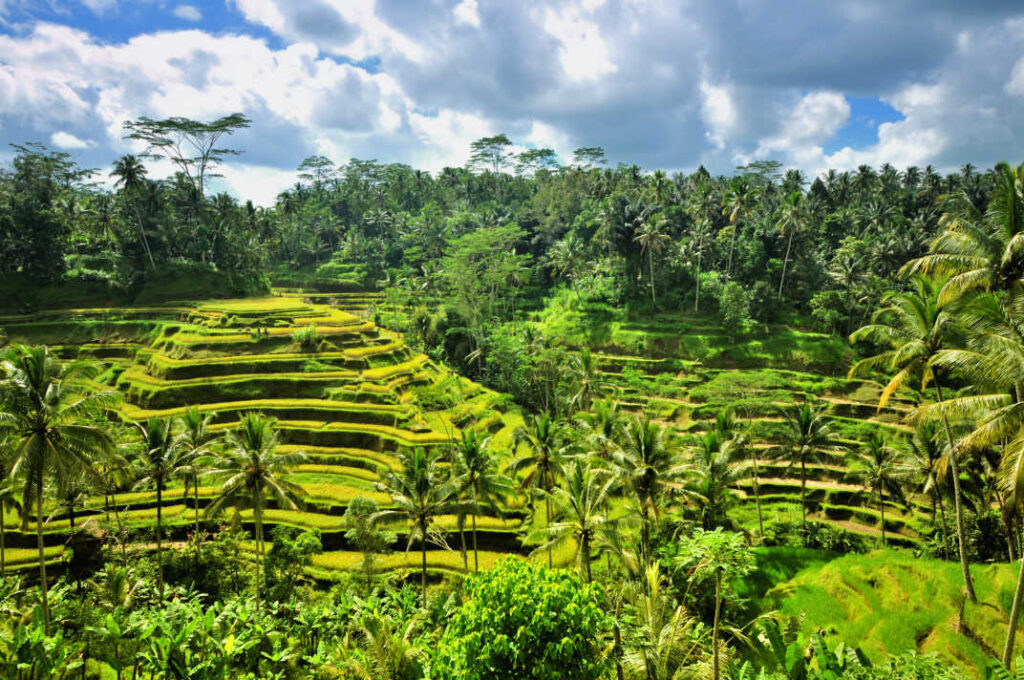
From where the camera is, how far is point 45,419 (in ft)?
55.4

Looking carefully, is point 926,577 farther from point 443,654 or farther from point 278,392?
point 278,392

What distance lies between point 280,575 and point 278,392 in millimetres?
20554

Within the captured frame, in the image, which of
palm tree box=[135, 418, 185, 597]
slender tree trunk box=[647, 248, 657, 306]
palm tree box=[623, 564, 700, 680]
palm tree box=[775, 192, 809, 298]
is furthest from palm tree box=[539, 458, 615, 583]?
palm tree box=[775, 192, 809, 298]

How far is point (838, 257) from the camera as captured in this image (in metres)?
59.8

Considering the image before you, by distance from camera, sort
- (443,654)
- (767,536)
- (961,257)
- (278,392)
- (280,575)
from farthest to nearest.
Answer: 1. (278,392)
2. (767,536)
3. (280,575)
4. (961,257)
5. (443,654)

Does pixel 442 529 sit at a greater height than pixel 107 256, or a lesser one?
lesser

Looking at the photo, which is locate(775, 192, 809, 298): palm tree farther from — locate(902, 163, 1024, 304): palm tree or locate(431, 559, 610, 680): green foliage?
locate(431, 559, 610, 680): green foliage

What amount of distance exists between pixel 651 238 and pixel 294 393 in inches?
1770

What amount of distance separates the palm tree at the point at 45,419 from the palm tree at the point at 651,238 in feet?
181

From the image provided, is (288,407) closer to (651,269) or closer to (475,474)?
(475,474)

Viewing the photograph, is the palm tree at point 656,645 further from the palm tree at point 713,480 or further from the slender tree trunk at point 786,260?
the slender tree trunk at point 786,260

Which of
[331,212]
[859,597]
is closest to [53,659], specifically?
[859,597]

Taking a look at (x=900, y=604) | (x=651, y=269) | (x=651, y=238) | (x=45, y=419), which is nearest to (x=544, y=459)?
(x=900, y=604)

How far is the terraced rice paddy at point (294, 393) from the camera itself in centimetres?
3231
